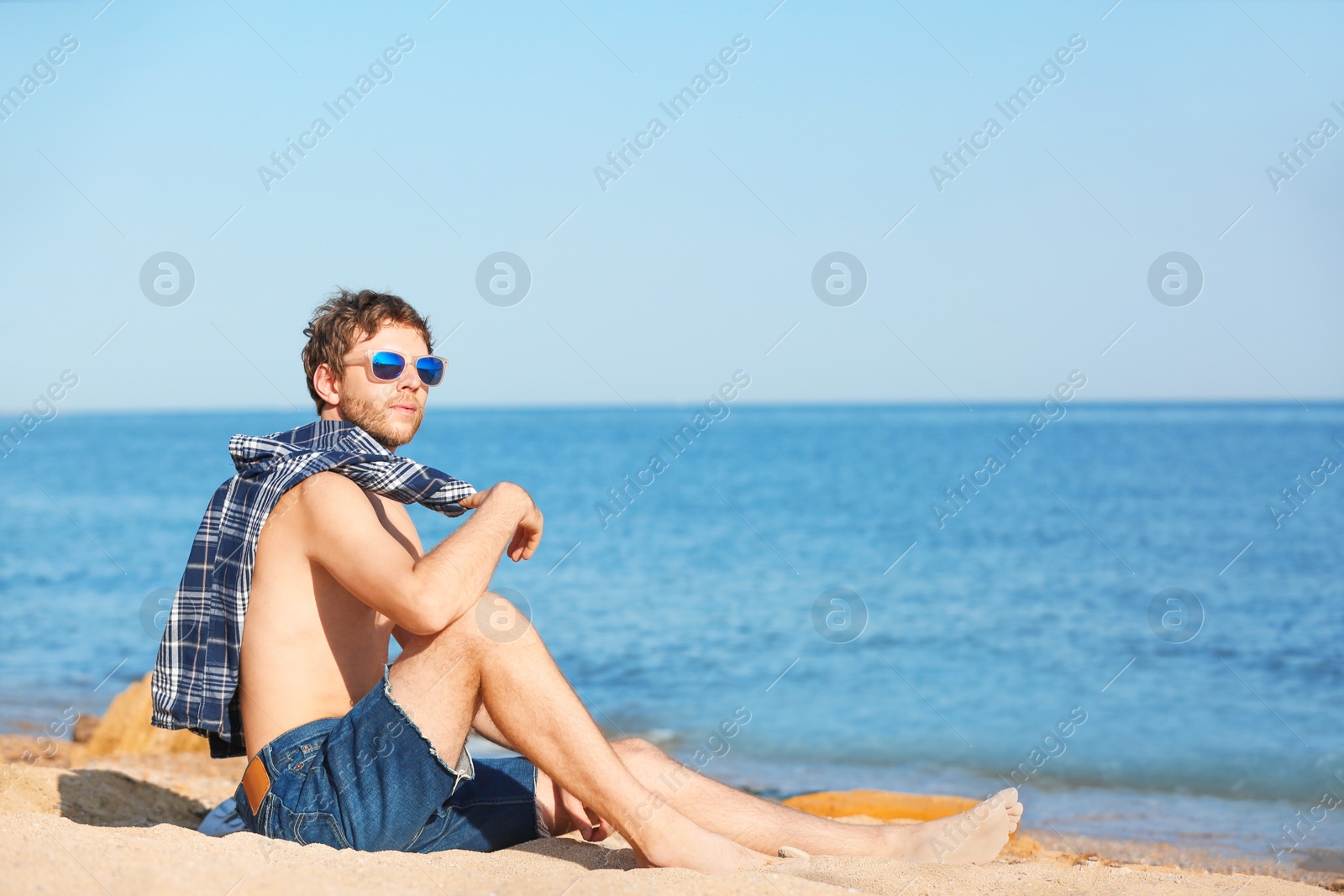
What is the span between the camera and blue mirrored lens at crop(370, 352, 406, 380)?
3.13 metres

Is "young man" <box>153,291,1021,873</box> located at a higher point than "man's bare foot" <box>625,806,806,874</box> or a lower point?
higher

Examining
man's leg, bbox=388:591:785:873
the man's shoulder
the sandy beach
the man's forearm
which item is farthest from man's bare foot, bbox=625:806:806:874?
the man's shoulder

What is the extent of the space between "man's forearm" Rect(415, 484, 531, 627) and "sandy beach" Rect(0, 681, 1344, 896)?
0.60 meters

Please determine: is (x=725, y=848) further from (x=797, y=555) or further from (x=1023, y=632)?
(x=797, y=555)

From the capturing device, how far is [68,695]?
8.19 meters

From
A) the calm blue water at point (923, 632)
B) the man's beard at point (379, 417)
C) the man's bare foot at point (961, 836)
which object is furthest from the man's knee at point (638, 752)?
the calm blue water at point (923, 632)

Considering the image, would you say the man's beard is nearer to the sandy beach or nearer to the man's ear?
the man's ear

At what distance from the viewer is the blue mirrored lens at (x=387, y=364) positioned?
10.3 ft

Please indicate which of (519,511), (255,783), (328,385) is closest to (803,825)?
(519,511)

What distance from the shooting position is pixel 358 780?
2.62 m

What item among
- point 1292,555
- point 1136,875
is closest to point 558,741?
point 1136,875

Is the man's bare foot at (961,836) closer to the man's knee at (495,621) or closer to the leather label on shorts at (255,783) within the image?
the man's knee at (495,621)

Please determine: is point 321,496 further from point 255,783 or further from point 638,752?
point 638,752

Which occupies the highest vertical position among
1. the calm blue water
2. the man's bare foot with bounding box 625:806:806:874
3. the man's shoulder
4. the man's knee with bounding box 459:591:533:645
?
the man's shoulder
